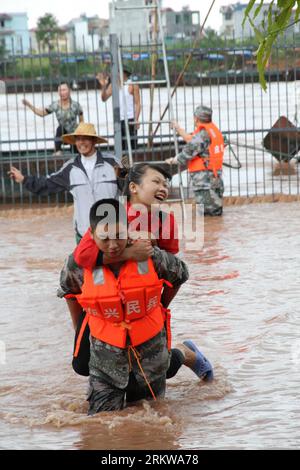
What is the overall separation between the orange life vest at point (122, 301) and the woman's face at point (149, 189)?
0.54 meters

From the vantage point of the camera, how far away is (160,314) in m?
6.59

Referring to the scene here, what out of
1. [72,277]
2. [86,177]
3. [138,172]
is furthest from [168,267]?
[86,177]

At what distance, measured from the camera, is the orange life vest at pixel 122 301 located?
6.27 meters

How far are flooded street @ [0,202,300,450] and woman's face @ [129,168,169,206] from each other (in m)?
1.22

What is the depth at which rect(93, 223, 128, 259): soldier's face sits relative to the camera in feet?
20.3

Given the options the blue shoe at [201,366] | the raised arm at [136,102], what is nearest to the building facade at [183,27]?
the raised arm at [136,102]

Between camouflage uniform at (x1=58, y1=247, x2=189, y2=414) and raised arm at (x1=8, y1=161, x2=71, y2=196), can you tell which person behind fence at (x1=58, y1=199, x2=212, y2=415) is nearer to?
camouflage uniform at (x1=58, y1=247, x2=189, y2=414)

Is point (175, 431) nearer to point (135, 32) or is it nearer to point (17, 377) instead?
point (17, 377)

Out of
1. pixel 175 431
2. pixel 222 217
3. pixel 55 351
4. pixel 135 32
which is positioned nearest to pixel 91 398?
pixel 175 431

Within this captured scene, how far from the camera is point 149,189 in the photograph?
6777mm

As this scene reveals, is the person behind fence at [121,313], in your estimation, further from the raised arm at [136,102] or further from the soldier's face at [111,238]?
the raised arm at [136,102]

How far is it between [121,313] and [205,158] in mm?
9905

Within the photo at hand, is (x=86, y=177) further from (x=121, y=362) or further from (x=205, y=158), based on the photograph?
(x=205, y=158)

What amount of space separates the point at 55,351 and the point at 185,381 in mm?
1462
